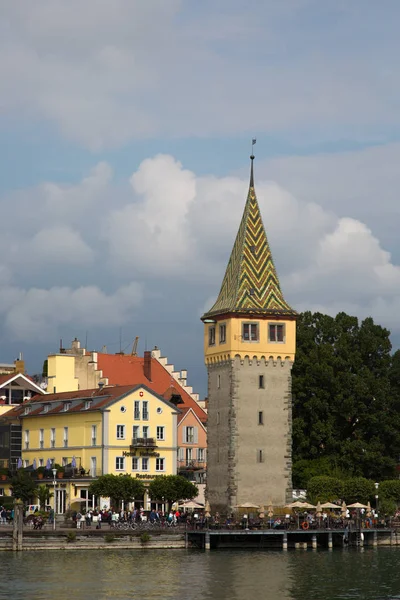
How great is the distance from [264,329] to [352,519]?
48.6ft

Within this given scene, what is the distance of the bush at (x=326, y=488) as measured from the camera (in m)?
95.4

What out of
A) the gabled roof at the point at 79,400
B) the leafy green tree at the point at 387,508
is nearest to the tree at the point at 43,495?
the gabled roof at the point at 79,400

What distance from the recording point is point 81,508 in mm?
99250

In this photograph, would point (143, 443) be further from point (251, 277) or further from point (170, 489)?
point (251, 277)

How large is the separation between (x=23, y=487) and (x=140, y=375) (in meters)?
21.8

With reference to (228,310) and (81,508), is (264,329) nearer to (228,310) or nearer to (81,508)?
(228,310)

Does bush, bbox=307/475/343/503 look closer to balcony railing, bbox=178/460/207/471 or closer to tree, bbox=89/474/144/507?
tree, bbox=89/474/144/507

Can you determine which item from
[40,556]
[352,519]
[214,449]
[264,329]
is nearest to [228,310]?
[264,329]

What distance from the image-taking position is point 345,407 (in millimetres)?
102438

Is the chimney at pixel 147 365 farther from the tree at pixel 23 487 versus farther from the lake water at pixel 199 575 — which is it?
the lake water at pixel 199 575

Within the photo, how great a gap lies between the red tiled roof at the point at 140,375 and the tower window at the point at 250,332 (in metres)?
18.8

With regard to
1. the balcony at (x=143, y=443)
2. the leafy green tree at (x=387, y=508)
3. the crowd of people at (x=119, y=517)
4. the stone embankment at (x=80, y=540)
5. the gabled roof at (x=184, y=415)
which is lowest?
the stone embankment at (x=80, y=540)

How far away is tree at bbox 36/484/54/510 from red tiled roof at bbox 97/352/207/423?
52.3 ft

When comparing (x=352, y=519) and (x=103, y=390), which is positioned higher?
(x=103, y=390)
